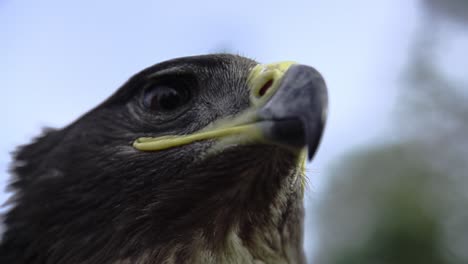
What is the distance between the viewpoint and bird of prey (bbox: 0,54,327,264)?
2426 millimetres

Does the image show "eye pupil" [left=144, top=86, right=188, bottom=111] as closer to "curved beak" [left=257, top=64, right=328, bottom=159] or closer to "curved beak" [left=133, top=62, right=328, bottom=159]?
"curved beak" [left=133, top=62, right=328, bottom=159]

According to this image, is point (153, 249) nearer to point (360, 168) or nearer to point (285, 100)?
point (285, 100)

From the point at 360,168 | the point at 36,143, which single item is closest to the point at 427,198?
the point at 360,168

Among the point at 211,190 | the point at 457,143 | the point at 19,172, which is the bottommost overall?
the point at 457,143

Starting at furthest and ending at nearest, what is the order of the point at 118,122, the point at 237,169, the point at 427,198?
the point at 427,198, the point at 118,122, the point at 237,169

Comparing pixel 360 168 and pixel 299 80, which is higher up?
pixel 299 80

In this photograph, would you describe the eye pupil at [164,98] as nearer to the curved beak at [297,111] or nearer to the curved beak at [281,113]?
the curved beak at [281,113]

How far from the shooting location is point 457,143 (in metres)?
21.9

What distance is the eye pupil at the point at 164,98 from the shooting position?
2.73 metres

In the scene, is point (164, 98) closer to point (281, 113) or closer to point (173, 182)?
point (173, 182)

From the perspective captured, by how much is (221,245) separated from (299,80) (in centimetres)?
92

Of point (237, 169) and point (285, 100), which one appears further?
point (237, 169)

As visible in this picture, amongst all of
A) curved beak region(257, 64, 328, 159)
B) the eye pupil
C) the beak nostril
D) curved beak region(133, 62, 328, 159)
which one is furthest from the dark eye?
curved beak region(257, 64, 328, 159)

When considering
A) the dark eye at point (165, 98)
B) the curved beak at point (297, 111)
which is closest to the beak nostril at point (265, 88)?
the curved beak at point (297, 111)
